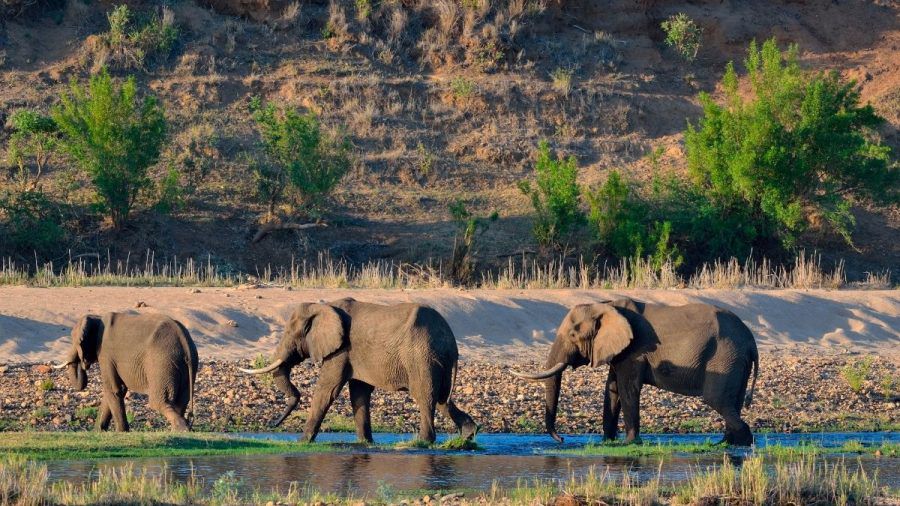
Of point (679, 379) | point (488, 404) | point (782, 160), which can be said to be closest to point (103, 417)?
point (488, 404)

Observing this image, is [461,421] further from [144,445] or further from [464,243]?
[464,243]

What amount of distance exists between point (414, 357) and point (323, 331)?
112 cm

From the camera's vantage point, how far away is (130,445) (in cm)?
1470

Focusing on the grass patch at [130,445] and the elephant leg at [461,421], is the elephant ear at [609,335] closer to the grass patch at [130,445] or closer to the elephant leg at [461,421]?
the elephant leg at [461,421]

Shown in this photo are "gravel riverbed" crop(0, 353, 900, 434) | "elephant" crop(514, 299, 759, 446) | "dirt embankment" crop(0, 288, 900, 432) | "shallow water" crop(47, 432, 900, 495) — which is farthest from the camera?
"dirt embankment" crop(0, 288, 900, 432)

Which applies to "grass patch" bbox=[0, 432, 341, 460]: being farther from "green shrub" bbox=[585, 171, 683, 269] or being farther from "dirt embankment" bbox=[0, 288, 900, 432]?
"green shrub" bbox=[585, 171, 683, 269]

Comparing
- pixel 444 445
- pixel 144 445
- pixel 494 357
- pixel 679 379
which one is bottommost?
pixel 494 357

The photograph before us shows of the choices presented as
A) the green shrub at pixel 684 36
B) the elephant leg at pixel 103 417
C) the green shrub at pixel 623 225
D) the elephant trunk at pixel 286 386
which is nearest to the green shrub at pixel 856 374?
the elephant trunk at pixel 286 386

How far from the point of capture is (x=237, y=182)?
38.4 metres

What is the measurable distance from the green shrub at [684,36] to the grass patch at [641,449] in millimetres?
33268

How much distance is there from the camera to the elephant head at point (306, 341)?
54.0 feet

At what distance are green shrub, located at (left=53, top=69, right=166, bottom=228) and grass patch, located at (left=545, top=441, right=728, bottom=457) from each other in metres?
20.0

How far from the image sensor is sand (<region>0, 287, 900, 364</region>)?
21953 mm

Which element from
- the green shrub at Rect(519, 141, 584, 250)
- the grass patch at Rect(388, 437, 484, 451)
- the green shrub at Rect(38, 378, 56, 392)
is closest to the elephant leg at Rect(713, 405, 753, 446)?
the grass patch at Rect(388, 437, 484, 451)
